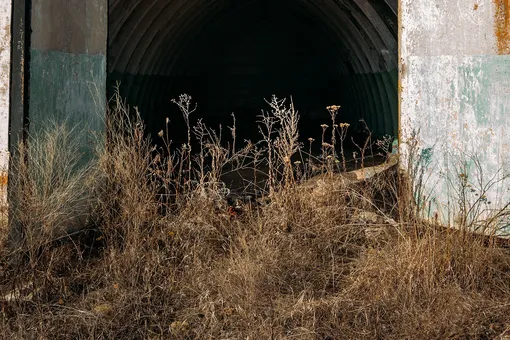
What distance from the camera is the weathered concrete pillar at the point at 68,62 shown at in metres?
5.02

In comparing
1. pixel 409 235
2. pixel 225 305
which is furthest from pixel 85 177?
pixel 409 235

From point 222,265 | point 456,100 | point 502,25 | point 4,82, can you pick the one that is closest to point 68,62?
point 4,82

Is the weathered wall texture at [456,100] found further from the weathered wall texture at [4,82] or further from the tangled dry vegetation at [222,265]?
the weathered wall texture at [4,82]

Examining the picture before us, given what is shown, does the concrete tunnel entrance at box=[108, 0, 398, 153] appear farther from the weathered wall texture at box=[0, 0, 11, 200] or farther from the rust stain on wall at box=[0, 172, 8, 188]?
the rust stain on wall at box=[0, 172, 8, 188]

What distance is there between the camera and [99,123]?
5.93 m

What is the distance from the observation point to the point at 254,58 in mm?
15875

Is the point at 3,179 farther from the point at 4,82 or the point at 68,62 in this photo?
the point at 68,62

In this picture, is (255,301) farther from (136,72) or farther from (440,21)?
(136,72)

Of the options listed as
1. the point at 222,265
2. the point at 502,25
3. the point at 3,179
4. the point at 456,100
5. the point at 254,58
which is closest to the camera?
the point at 222,265

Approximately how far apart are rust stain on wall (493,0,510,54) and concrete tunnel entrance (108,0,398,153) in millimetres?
3895

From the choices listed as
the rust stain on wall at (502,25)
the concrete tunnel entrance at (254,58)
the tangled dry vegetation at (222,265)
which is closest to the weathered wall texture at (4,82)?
the tangled dry vegetation at (222,265)

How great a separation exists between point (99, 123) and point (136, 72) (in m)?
5.66

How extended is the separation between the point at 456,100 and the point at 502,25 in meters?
0.60

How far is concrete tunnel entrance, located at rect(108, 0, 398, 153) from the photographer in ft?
34.4
